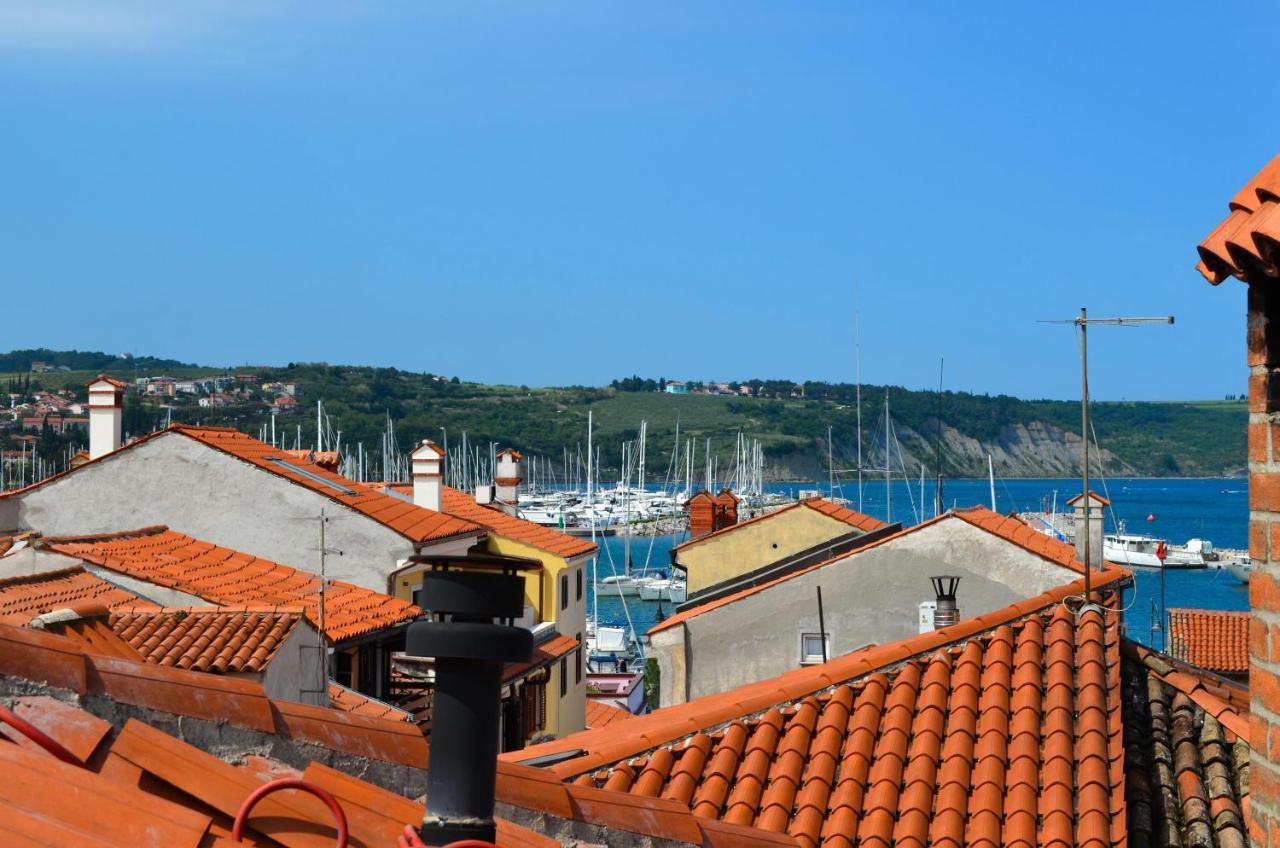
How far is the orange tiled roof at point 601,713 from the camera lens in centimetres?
3641

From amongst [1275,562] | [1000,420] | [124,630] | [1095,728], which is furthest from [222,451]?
[1000,420]

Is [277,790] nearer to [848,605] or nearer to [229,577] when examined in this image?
[848,605]

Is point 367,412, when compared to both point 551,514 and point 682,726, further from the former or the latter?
point 682,726

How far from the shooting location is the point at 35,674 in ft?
13.0

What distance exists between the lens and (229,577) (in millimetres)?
23391

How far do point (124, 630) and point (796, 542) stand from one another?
49.8 feet

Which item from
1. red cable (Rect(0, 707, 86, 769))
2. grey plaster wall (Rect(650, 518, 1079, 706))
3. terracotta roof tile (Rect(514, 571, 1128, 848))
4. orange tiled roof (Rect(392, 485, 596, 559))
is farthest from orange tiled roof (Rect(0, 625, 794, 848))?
orange tiled roof (Rect(392, 485, 596, 559))

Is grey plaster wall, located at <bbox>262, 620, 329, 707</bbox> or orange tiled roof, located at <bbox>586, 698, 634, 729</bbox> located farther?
orange tiled roof, located at <bbox>586, 698, 634, 729</bbox>

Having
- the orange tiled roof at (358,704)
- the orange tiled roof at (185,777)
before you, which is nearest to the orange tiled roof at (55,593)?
the orange tiled roof at (358,704)

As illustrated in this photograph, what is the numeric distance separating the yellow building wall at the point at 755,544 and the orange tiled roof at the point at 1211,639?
17914mm

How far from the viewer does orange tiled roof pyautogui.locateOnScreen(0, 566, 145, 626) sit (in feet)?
49.0

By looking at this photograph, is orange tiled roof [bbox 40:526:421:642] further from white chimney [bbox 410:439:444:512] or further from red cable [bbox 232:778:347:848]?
red cable [bbox 232:778:347:848]

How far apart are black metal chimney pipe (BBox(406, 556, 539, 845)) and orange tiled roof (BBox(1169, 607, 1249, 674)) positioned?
41.7 metres

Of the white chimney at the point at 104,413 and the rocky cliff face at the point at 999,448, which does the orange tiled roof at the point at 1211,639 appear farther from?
the rocky cliff face at the point at 999,448
